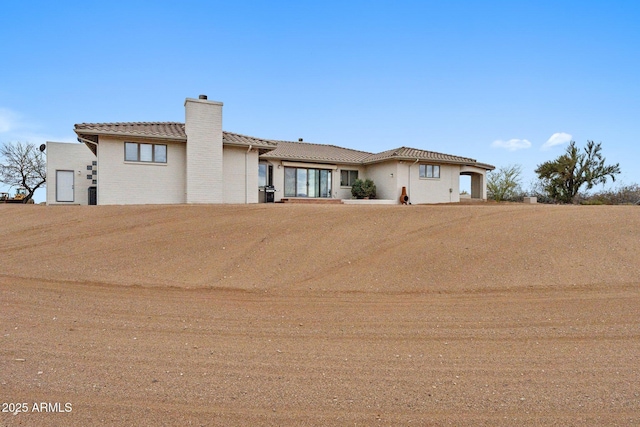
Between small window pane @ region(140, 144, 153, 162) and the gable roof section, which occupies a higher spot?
the gable roof section

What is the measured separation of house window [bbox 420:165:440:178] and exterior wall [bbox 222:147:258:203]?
36.9 ft

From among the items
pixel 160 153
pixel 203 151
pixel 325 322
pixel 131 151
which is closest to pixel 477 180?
pixel 203 151

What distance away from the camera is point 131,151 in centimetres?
1797

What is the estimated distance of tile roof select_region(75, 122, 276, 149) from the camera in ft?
55.9

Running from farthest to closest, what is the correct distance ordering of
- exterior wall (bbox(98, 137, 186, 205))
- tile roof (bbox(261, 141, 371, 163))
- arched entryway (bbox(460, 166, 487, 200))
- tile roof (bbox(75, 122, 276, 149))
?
arched entryway (bbox(460, 166, 487, 200)) → tile roof (bbox(261, 141, 371, 163)) → exterior wall (bbox(98, 137, 186, 205)) → tile roof (bbox(75, 122, 276, 149))

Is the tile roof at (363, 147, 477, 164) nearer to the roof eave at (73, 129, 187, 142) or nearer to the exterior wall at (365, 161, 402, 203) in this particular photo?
the exterior wall at (365, 161, 402, 203)

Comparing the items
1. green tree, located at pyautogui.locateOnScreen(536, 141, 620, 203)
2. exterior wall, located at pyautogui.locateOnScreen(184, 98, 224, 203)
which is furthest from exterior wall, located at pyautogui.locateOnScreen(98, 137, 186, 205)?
green tree, located at pyautogui.locateOnScreen(536, 141, 620, 203)

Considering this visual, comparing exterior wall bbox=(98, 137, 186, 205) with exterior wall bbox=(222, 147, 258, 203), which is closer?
exterior wall bbox=(98, 137, 186, 205)

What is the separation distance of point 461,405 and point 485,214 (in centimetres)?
986

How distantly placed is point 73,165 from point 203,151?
348 inches

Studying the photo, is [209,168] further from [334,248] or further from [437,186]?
[437,186]

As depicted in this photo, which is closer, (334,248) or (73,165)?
(334,248)

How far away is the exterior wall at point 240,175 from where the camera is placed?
786 inches


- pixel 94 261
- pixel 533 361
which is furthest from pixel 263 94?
pixel 533 361
